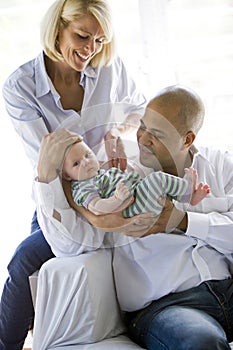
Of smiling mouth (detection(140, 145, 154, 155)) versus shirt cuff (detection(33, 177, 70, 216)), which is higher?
smiling mouth (detection(140, 145, 154, 155))

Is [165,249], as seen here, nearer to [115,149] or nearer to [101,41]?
[115,149]

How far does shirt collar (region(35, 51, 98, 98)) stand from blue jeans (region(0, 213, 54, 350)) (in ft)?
1.61

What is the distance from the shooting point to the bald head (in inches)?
67.1

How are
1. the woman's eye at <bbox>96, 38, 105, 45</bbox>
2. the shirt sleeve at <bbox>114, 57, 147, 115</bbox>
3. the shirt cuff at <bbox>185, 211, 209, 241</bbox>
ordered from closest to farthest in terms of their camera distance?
the shirt cuff at <bbox>185, 211, 209, 241</bbox>, the woman's eye at <bbox>96, 38, 105, 45</bbox>, the shirt sleeve at <bbox>114, 57, 147, 115</bbox>

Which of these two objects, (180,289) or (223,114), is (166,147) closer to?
(180,289)

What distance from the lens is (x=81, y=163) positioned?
1587 millimetres

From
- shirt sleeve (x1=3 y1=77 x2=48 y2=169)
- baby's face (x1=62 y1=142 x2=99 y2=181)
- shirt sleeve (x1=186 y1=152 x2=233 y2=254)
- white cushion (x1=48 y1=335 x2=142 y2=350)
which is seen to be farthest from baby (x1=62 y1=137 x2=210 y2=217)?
white cushion (x1=48 y1=335 x2=142 y2=350)

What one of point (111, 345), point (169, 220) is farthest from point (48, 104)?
point (111, 345)

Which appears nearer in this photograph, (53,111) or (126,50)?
(53,111)

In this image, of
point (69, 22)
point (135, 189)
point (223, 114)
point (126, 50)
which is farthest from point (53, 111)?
point (223, 114)

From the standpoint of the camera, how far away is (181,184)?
1.62 meters

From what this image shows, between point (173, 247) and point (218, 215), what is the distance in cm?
16

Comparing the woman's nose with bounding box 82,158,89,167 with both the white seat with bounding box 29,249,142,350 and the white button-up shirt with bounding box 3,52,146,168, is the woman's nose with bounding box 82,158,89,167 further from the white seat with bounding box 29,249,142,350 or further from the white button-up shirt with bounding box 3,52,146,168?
the white seat with bounding box 29,249,142,350

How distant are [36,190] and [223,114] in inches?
46.2
